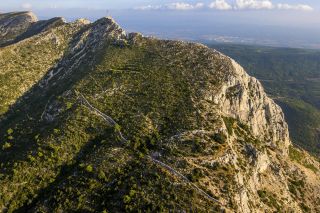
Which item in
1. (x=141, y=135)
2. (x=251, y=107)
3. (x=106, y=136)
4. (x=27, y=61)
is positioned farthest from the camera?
(x=27, y=61)

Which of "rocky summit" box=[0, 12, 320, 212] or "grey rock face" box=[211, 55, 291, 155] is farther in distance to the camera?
"grey rock face" box=[211, 55, 291, 155]

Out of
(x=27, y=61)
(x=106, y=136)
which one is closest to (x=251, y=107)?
(x=106, y=136)

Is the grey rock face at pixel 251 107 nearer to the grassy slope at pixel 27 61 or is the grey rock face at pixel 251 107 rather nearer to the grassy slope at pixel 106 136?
the grassy slope at pixel 106 136

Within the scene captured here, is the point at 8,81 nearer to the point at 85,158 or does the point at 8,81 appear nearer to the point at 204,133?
the point at 85,158

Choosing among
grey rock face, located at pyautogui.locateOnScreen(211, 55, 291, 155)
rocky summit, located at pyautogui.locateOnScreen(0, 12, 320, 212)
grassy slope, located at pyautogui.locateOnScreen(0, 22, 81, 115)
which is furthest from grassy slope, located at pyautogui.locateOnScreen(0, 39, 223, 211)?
grey rock face, located at pyautogui.locateOnScreen(211, 55, 291, 155)

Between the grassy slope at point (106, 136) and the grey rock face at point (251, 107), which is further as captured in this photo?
the grey rock face at point (251, 107)

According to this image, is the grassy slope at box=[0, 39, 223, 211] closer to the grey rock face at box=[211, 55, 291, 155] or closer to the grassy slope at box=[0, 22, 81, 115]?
the grassy slope at box=[0, 22, 81, 115]

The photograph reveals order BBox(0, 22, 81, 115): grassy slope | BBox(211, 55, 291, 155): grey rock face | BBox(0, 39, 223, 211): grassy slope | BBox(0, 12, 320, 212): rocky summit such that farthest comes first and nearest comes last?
BBox(0, 22, 81, 115): grassy slope
BBox(211, 55, 291, 155): grey rock face
BBox(0, 12, 320, 212): rocky summit
BBox(0, 39, 223, 211): grassy slope

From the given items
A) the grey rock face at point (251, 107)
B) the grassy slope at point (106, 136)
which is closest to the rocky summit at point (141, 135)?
the grassy slope at point (106, 136)

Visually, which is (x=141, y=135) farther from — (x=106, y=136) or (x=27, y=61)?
(x=27, y=61)
